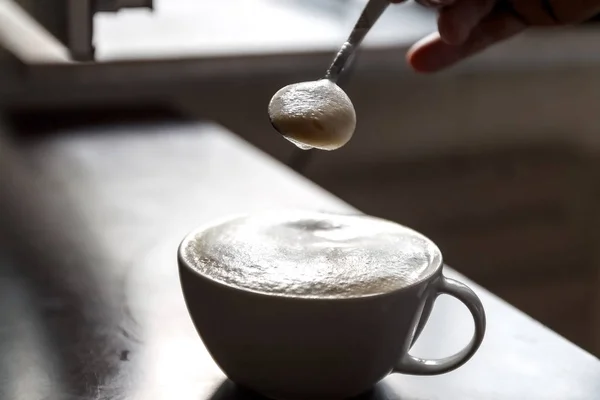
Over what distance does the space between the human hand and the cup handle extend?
31 cm

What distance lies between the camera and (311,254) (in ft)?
1.67

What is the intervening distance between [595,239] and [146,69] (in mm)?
898

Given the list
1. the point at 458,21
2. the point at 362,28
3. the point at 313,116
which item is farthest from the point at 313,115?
the point at 458,21

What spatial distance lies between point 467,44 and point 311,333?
438mm

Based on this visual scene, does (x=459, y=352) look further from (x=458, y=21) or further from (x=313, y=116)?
(x=458, y=21)

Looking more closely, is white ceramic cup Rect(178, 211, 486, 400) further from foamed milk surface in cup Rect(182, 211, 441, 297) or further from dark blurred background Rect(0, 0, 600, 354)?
dark blurred background Rect(0, 0, 600, 354)

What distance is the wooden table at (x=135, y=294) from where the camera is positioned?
0.51 metres

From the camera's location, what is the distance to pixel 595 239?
1593 mm

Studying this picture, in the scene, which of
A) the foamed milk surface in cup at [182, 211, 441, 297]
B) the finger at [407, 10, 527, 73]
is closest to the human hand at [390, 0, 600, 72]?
the finger at [407, 10, 527, 73]

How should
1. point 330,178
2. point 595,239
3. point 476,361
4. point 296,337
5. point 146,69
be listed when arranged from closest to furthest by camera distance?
point 296,337
point 476,361
point 146,69
point 330,178
point 595,239

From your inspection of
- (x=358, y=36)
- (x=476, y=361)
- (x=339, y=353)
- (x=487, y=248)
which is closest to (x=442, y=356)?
(x=476, y=361)

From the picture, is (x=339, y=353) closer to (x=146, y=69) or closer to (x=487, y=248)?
(x=146, y=69)

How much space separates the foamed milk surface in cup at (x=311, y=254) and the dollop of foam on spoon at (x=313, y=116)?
0.06 m

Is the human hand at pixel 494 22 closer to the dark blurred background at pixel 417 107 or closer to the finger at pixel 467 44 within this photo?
the finger at pixel 467 44
